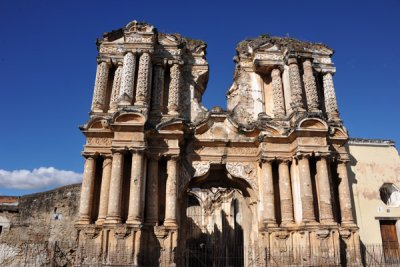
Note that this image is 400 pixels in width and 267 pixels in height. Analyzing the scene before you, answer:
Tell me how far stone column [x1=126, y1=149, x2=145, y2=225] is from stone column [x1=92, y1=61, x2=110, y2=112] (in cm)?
247

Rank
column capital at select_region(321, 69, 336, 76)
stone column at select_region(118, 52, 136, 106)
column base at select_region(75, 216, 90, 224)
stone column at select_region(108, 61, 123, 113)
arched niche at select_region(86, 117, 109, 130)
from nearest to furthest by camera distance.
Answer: column base at select_region(75, 216, 90, 224) < arched niche at select_region(86, 117, 109, 130) < stone column at select_region(118, 52, 136, 106) < stone column at select_region(108, 61, 123, 113) < column capital at select_region(321, 69, 336, 76)

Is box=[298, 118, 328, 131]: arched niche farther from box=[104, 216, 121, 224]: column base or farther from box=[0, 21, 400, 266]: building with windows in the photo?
box=[104, 216, 121, 224]: column base

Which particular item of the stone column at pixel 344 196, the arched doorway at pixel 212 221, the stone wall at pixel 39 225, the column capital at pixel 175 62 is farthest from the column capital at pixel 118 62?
the arched doorway at pixel 212 221

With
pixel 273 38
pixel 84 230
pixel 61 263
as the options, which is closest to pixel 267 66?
pixel 273 38

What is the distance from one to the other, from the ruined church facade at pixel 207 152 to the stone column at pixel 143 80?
0.15ft

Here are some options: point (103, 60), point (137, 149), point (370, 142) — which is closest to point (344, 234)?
point (370, 142)

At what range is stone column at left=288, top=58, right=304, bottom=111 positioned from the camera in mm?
13656

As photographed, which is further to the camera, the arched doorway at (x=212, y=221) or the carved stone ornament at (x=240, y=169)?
the arched doorway at (x=212, y=221)

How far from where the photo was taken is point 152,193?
40.9 feet

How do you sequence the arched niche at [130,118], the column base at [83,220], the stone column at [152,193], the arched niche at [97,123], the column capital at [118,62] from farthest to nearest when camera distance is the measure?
the column capital at [118,62] → the arched niche at [97,123] → the arched niche at [130,118] → the stone column at [152,193] → the column base at [83,220]

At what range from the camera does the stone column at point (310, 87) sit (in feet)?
45.5

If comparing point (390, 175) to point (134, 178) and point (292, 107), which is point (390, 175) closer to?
point (292, 107)

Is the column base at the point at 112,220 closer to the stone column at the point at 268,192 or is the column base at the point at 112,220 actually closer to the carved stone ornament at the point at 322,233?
the stone column at the point at 268,192

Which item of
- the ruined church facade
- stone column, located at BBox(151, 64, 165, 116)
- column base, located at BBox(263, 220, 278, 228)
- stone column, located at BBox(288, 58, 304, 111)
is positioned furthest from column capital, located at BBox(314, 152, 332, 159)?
stone column, located at BBox(151, 64, 165, 116)
